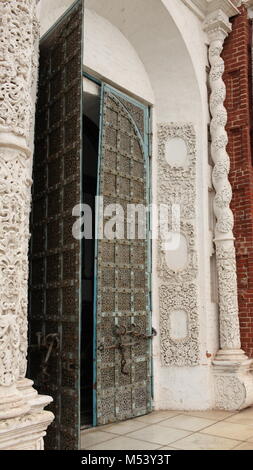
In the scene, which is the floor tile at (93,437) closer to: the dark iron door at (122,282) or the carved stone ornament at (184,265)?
the dark iron door at (122,282)

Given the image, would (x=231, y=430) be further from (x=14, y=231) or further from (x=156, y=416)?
(x=14, y=231)

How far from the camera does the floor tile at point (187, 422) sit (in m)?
4.45

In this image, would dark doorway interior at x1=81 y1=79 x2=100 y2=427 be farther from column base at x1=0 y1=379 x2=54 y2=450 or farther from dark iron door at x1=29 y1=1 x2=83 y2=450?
column base at x1=0 y1=379 x2=54 y2=450

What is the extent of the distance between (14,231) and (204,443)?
249 centimetres

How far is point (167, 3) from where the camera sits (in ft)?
17.8

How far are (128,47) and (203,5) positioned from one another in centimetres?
121

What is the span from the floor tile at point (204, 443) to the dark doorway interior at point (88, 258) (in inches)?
40.5

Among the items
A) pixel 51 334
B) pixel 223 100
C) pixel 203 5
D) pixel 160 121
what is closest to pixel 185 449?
pixel 51 334

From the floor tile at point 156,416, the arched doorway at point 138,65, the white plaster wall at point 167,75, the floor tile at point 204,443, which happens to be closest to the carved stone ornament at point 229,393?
the white plaster wall at point 167,75

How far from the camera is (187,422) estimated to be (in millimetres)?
4660

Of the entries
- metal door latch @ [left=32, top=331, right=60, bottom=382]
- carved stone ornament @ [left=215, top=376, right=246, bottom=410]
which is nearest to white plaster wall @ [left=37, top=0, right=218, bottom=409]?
carved stone ornament @ [left=215, top=376, right=246, bottom=410]

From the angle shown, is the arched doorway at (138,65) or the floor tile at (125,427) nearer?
the floor tile at (125,427)
